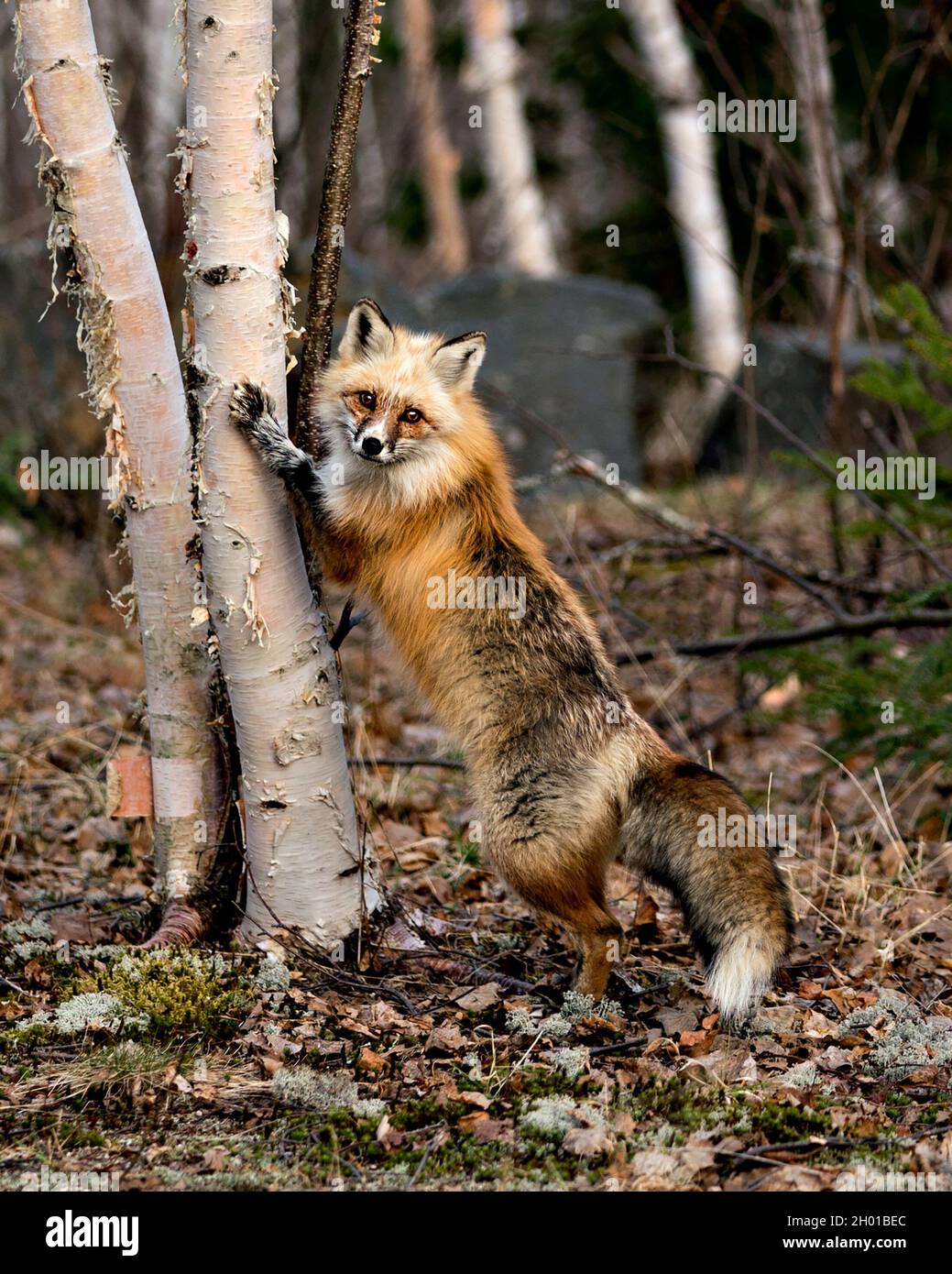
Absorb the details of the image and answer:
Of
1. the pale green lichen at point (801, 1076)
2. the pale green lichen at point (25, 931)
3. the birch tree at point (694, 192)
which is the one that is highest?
the birch tree at point (694, 192)

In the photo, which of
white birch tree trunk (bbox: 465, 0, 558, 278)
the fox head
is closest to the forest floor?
the fox head

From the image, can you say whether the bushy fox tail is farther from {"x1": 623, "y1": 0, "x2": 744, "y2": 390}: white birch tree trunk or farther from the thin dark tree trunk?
{"x1": 623, "y1": 0, "x2": 744, "y2": 390}: white birch tree trunk

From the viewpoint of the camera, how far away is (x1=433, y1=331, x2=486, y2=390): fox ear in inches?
203

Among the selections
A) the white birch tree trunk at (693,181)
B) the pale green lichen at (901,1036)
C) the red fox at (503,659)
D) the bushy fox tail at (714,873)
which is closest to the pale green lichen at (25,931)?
the red fox at (503,659)

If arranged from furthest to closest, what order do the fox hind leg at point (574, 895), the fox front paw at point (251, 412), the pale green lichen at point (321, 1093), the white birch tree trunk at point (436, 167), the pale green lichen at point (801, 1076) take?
the white birch tree trunk at point (436, 167)
the fox hind leg at point (574, 895)
the fox front paw at point (251, 412)
the pale green lichen at point (801, 1076)
the pale green lichen at point (321, 1093)

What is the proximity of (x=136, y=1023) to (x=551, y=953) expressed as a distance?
1788 mm

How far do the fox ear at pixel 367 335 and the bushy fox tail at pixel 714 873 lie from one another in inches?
83.9

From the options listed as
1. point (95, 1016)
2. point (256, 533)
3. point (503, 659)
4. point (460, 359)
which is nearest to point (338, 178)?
point (460, 359)

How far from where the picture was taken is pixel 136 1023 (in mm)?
4082

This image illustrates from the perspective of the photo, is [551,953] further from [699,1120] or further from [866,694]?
[866,694]

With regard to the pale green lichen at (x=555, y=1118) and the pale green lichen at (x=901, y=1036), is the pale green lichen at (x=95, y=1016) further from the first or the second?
the pale green lichen at (x=901, y=1036)

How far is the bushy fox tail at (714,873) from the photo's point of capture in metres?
4.03

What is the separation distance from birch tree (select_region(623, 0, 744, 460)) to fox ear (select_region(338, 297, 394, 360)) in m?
8.80
